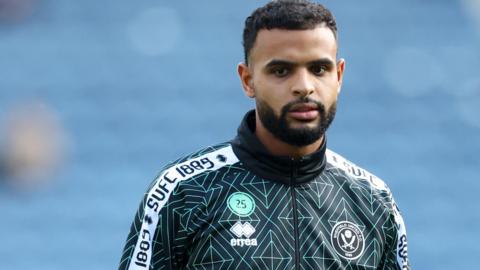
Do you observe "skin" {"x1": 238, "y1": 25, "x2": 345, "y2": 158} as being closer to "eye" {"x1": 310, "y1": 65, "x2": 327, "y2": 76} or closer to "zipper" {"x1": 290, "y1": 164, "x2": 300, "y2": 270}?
"eye" {"x1": 310, "y1": 65, "x2": 327, "y2": 76}

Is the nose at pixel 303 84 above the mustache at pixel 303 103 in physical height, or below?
above

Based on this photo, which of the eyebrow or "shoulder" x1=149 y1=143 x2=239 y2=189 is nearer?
the eyebrow

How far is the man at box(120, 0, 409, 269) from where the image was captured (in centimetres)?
291

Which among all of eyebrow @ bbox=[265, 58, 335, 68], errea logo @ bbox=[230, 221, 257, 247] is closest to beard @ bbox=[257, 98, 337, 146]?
eyebrow @ bbox=[265, 58, 335, 68]

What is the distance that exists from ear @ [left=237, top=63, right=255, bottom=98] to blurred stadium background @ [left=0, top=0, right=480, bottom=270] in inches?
228

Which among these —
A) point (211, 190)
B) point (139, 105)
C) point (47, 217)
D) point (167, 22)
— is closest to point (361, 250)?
point (211, 190)

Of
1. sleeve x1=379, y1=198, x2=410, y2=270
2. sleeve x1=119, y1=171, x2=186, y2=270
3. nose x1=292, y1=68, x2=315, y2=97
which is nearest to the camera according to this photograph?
nose x1=292, y1=68, x2=315, y2=97

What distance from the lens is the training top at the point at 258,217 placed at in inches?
115

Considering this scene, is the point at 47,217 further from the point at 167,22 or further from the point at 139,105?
the point at 167,22

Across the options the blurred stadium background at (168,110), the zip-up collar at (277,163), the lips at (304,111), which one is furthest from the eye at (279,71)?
the blurred stadium background at (168,110)

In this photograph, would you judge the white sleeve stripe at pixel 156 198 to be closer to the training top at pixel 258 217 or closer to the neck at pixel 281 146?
the training top at pixel 258 217

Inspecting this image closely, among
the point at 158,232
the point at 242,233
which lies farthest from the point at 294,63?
the point at 158,232

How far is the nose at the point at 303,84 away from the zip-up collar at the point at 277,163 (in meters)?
0.23

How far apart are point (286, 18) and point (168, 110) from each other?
7.10 metres
